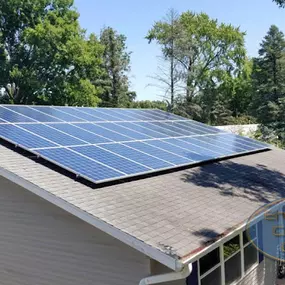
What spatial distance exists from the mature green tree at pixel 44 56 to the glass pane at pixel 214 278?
2913 cm

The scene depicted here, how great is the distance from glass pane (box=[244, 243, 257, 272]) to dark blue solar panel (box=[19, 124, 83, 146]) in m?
4.73

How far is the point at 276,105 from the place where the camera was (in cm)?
3180

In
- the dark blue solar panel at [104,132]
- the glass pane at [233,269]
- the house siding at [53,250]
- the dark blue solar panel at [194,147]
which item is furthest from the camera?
the dark blue solar panel at [194,147]

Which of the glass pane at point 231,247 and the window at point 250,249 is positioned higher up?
the glass pane at point 231,247

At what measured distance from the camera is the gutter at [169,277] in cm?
525

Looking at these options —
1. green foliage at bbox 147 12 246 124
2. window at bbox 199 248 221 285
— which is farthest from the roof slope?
green foliage at bbox 147 12 246 124

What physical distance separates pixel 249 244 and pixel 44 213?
5.16 meters

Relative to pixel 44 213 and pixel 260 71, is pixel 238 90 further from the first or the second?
pixel 44 213

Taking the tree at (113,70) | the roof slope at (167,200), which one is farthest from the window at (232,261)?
the tree at (113,70)

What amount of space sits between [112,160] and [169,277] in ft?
10.8

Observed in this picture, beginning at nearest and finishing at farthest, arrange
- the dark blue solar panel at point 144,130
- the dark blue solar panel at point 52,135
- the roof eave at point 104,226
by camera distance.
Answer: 1. the roof eave at point 104,226
2. the dark blue solar panel at point 52,135
3. the dark blue solar panel at point 144,130

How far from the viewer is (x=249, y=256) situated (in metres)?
9.38

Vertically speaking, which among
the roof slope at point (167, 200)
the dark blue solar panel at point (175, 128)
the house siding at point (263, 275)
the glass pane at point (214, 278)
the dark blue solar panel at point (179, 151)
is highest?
the dark blue solar panel at point (175, 128)

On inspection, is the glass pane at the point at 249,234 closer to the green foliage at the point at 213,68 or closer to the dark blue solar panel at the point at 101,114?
the dark blue solar panel at the point at 101,114
